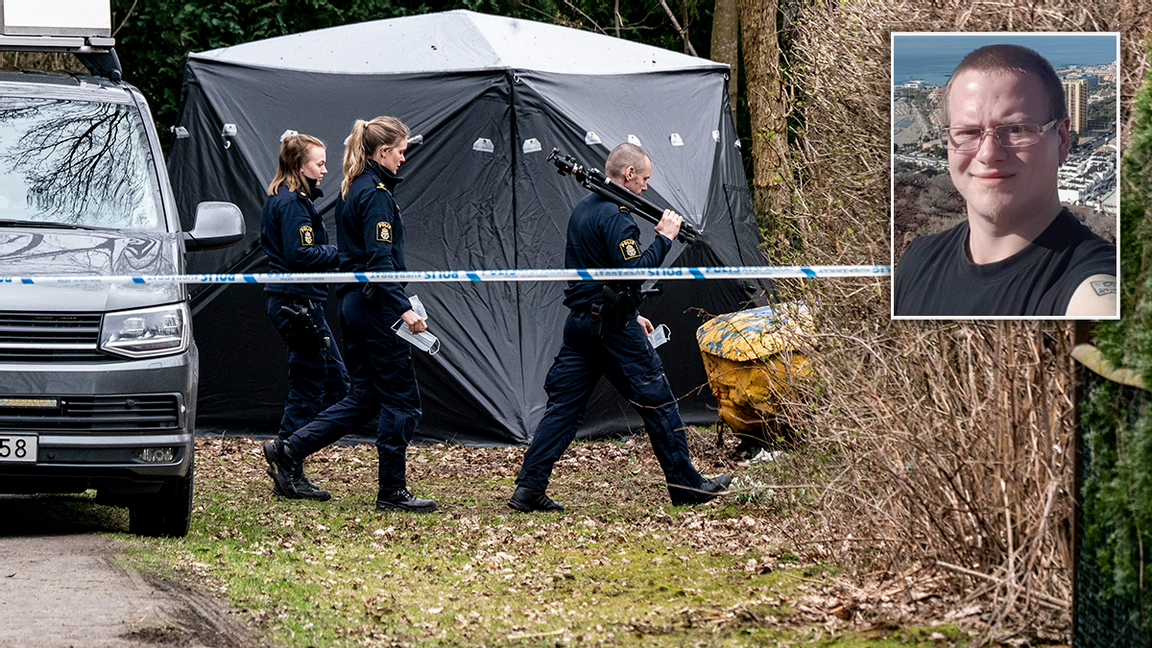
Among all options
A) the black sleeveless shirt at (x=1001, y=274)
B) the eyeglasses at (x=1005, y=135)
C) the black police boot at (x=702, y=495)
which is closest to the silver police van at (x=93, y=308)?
the black police boot at (x=702, y=495)

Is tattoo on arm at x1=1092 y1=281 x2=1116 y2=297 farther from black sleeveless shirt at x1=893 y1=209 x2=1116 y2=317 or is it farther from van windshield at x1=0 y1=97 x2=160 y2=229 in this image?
van windshield at x1=0 y1=97 x2=160 y2=229

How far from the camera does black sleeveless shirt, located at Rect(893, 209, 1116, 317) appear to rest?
4.32 m

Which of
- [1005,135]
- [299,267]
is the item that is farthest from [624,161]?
[1005,135]

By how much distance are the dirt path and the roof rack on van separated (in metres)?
2.52

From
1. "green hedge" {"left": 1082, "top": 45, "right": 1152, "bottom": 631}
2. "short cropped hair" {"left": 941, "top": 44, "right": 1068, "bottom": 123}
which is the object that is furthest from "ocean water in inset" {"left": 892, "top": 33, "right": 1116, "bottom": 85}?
"green hedge" {"left": 1082, "top": 45, "right": 1152, "bottom": 631}

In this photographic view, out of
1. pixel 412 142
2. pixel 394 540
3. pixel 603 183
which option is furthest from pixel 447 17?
pixel 394 540

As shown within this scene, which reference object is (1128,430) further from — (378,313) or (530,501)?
(378,313)

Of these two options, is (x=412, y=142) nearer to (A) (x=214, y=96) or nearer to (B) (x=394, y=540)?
(A) (x=214, y=96)

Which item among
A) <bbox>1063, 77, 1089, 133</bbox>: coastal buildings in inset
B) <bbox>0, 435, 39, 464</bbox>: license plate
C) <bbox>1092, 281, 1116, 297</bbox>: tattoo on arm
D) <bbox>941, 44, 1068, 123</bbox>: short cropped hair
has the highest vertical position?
<bbox>941, 44, 1068, 123</bbox>: short cropped hair

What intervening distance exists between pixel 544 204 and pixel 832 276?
5591mm

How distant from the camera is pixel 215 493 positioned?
27.0ft

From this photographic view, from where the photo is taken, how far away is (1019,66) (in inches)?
176

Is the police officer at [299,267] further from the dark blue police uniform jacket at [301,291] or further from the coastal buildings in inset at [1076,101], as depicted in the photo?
the coastal buildings in inset at [1076,101]

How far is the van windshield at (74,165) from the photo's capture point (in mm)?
6602
